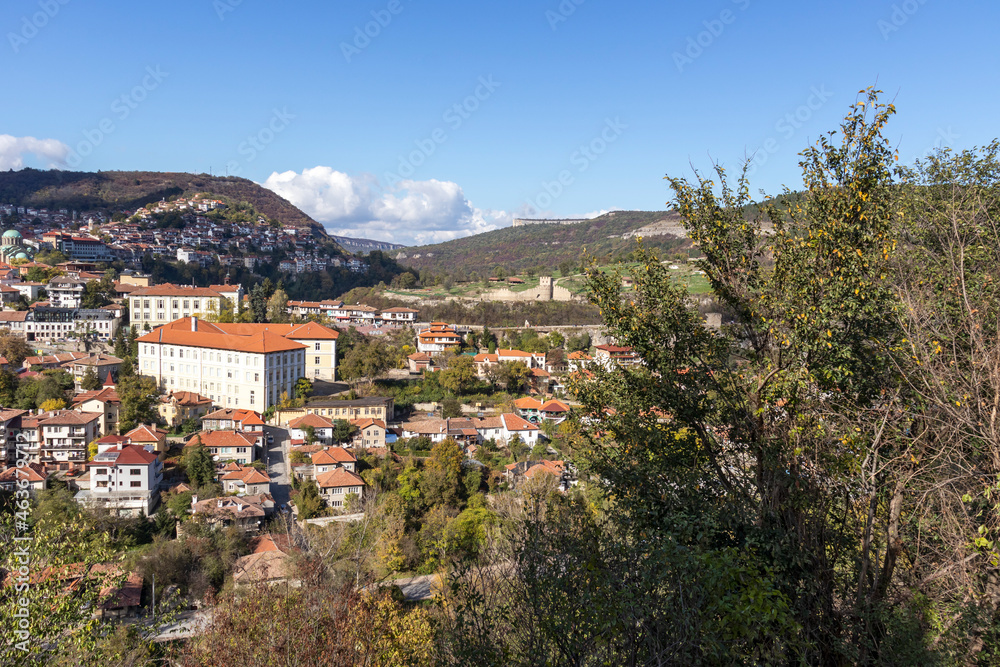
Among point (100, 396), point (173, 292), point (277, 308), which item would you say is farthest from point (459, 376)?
point (173, 292)

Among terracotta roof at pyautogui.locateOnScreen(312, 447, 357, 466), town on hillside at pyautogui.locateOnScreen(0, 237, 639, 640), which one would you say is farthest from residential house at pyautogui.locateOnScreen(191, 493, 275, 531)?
terracotta roof at pyautogui.locateOnScreen(312, 447, 357, 466)

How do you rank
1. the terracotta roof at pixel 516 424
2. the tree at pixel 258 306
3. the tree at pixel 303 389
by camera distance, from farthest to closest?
the tree at pixel 258 306 < the tree at pixel 303 389 < the terracotta roof at pixel 516 424

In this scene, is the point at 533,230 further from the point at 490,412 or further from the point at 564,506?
the point at 564,506

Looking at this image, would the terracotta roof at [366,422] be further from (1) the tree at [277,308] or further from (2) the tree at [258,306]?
(1) the tree at [277,308]

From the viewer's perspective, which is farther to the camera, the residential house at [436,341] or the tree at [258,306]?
the tree at [258,306]

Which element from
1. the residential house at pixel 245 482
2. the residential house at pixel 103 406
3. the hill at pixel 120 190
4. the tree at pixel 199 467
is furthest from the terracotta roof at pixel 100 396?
the hill at pixel 120 190

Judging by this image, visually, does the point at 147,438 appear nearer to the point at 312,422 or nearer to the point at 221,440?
the point at 221,440

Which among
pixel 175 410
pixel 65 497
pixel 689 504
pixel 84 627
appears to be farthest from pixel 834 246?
pixel 175 410
